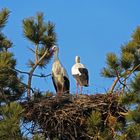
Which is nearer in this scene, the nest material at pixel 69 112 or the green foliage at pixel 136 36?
the nest material at pixel 69 112

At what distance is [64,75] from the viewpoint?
47.0ft

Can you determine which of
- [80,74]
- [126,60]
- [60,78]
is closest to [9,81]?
[126,60]

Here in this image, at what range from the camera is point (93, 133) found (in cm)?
1019

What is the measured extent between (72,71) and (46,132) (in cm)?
296

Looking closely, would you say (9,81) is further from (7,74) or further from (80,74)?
(80,74)

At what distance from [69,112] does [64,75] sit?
2640 mm

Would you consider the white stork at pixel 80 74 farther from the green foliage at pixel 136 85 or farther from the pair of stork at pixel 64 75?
the green foliage at pixel 136 85

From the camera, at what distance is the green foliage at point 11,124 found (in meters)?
9.34

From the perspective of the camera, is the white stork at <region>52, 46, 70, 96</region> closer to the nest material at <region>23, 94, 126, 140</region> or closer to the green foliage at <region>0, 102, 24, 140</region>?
the nest material at <region>23, 94, 126, 140</region>

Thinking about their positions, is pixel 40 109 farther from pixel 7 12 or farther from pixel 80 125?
pixel 7 12

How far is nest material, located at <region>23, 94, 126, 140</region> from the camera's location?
11.6 metres

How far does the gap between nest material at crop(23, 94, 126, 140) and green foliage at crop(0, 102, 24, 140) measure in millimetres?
2040

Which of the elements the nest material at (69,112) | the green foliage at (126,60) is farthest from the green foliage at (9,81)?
the green foliage at (126,60)

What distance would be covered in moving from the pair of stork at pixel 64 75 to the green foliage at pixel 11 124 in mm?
4419
